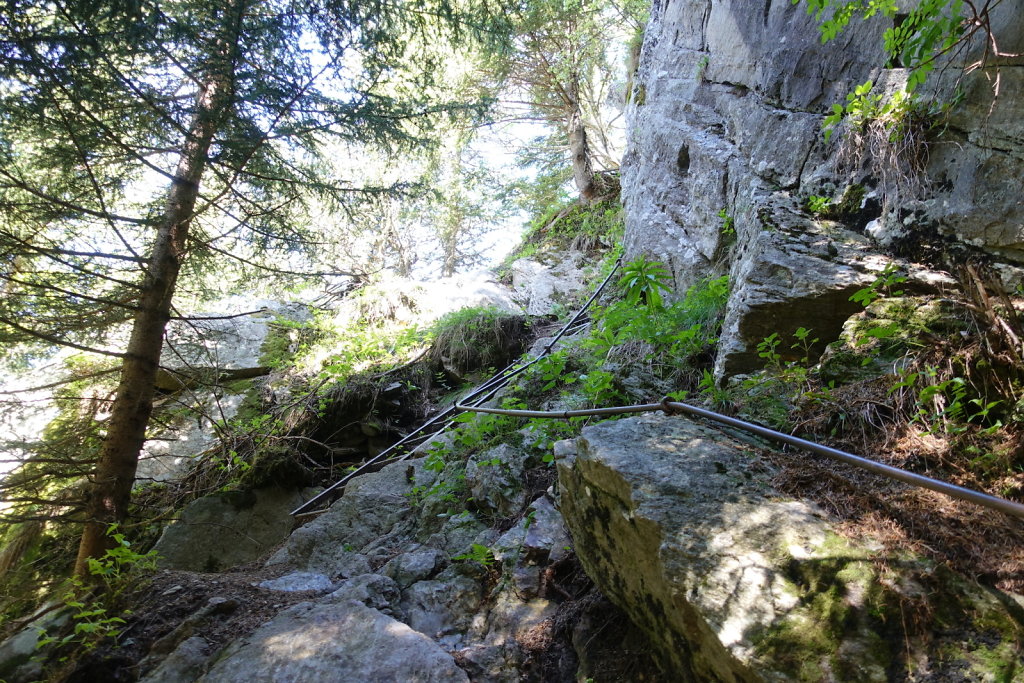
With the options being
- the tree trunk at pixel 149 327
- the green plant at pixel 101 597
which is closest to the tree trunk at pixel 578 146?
the tree trunk at pixel 149 327

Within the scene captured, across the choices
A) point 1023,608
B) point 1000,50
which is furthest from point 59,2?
point 1000,50

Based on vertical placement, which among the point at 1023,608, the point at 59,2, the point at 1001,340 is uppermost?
the point at 59,2

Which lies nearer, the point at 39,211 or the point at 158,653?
the point at 158,653

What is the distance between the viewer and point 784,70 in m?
4.95

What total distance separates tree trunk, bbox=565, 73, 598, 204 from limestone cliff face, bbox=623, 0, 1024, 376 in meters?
3.84

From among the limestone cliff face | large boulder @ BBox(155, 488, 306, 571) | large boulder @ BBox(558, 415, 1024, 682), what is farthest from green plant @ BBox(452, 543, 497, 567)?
large boulder @ BBox(155, 488, 306, 571)

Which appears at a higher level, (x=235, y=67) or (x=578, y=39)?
(x=578, y=39)

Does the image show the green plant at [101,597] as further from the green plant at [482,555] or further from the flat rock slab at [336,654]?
the green plant at [482,555]

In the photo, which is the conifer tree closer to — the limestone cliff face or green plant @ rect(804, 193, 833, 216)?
the limestone cliff face

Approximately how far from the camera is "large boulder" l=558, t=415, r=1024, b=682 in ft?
A: 5.08

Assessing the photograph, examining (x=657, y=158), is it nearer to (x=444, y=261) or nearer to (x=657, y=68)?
(x=657, y=68)

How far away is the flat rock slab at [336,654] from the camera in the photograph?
2.56 meters

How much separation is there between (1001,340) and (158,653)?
505 centimetres

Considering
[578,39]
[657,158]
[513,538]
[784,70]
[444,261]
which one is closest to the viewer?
[513,538]
